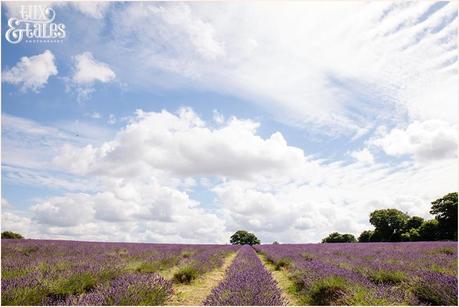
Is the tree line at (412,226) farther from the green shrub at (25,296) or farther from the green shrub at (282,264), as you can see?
the green shrub at (25,296)

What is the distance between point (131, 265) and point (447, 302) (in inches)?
291

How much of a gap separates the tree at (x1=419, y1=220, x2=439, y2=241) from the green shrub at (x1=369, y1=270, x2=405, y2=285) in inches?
1260

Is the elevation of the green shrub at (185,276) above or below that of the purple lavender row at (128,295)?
below

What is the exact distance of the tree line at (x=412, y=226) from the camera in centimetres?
3369

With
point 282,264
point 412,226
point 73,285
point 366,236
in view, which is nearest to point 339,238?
point 366,236

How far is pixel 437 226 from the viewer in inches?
1342

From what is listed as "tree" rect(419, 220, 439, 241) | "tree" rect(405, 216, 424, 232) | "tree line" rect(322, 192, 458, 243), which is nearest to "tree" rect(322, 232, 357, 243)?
"tree line" rect(322, 192, 458, 243)

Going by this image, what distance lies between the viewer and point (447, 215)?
3444 centimetres

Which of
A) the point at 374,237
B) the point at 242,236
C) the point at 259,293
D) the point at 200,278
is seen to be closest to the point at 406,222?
the point at 374,237

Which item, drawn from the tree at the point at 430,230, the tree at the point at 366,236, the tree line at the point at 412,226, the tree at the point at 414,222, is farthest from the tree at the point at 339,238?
the tree at the point at 430,230

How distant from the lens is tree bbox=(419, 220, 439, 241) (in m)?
34.1

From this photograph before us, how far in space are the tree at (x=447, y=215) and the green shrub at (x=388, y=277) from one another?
3126 cm

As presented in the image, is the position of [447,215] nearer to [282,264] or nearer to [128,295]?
[282,264]

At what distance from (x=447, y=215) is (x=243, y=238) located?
47.9 m
